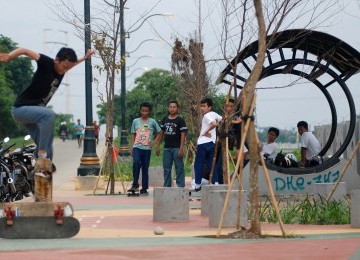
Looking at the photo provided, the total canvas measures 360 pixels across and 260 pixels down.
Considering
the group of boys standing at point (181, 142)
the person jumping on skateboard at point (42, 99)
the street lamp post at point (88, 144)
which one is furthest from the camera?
the street lamp post at point (88, 144)

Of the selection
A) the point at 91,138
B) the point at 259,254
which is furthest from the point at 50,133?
the point at 91,138

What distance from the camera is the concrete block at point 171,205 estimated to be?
16.2 m

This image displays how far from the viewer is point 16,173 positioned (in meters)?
22.5

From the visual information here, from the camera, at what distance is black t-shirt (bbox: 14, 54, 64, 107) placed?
42.7ft

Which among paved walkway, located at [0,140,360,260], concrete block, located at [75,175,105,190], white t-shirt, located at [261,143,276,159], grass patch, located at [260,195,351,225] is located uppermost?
white t-shirt, located at [261,143,276,159]

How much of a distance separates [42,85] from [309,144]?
11.2m

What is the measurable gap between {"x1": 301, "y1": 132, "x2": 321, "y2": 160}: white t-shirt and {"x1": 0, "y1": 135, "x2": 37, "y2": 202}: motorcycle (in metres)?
5.66

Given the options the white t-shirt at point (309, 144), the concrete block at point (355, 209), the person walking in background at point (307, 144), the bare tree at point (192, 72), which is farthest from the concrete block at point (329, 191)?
the bare tree at point (192, 72)

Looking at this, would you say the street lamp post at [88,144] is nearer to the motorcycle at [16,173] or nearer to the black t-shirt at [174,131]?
the motorcycle at [16,173]

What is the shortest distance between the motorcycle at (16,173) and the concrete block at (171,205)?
15.7 feet

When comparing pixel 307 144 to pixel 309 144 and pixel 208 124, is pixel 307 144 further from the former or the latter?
pixel 208 124

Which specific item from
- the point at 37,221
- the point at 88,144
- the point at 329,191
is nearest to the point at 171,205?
the point at 329,191

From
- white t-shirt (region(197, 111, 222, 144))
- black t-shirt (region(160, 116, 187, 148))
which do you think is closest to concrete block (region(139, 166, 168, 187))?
black t-shirt (region(160, 116, 187, 148))

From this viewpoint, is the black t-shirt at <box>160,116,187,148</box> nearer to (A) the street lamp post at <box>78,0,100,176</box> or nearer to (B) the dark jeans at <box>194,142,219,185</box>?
(B) the dark jeans at <box>194,142,219,185</box>
